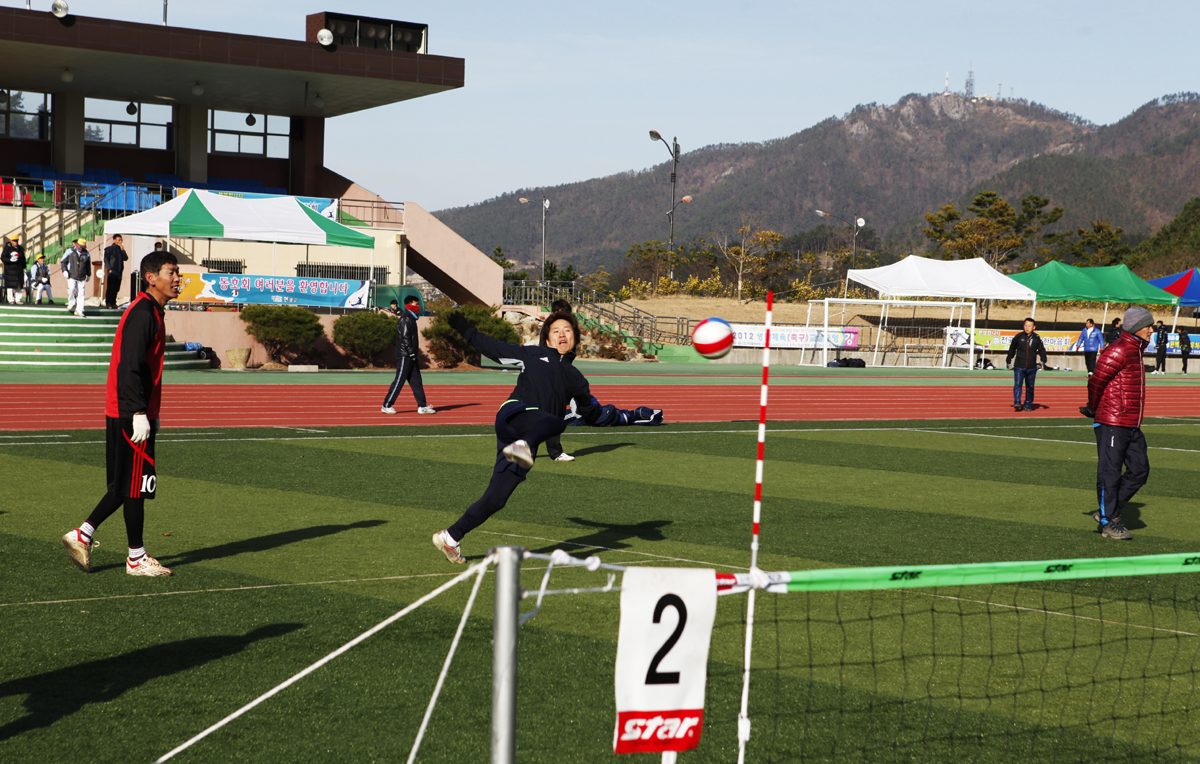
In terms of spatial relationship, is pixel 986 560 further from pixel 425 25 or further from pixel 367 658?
pixel 425 25

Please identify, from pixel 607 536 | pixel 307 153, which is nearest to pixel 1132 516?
pixel 607 536

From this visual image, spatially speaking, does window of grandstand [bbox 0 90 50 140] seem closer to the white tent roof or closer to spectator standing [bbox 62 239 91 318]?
spectator standing [bbox 62 239 91 318]

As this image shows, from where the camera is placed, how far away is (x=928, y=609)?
6688mm

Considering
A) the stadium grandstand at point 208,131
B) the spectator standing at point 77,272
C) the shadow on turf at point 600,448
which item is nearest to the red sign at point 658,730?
the shadow on turf at point 600,448

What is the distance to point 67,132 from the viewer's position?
42.3 m

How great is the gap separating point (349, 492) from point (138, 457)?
3850mm

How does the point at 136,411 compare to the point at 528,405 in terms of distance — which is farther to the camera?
the point at 528,405

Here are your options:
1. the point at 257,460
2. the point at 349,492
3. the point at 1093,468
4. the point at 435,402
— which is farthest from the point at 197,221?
the point at 1093,468

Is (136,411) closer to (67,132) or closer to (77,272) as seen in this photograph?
(77,272)

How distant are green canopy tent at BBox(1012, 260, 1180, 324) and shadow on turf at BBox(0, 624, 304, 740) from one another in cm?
4517

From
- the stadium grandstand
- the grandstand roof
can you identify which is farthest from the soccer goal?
the grandstand roof

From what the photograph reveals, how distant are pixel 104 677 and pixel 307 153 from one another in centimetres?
4356

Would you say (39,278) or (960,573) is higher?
(39,278)

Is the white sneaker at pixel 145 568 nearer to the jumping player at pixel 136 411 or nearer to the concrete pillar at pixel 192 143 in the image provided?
the jumping player at pixel 136 411
